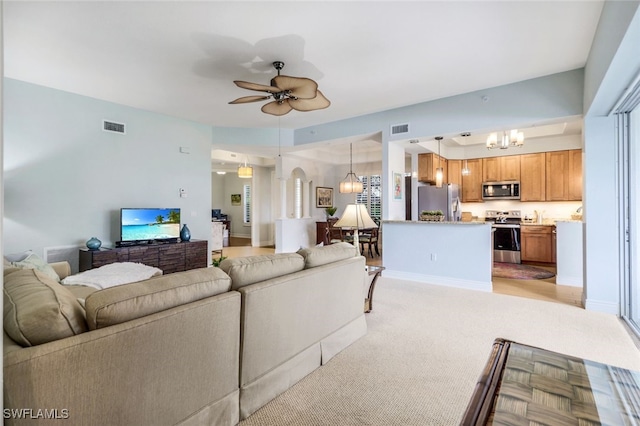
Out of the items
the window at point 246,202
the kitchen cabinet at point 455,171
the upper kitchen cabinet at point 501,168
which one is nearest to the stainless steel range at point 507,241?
the upper kitchen cabinet at point 501,168

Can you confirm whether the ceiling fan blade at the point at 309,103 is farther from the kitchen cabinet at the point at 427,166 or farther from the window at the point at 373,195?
the window at the point at 373,195

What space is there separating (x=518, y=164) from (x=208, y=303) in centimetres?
733

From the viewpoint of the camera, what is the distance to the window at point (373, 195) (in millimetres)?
9344

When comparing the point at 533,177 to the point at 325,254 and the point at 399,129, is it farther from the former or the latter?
the point at 325,254

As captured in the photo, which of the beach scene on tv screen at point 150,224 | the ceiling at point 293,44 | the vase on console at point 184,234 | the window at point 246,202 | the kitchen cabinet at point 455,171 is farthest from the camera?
the window at point 246,202

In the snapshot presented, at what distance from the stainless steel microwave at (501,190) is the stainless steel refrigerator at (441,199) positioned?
875 millimetres

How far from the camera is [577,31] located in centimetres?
288

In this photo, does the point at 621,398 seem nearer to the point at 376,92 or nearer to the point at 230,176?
the point at 376,92

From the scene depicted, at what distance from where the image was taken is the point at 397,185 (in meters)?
5.52

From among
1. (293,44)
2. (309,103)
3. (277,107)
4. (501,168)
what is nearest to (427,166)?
(501,168)

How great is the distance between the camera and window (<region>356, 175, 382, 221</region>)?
9.34m

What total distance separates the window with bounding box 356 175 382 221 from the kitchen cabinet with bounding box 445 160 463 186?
2.37 meters

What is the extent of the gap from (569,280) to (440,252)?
197cm

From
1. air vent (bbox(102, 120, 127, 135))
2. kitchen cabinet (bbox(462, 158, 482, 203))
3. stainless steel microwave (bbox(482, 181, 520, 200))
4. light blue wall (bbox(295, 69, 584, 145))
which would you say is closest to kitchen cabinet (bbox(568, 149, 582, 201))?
stainless steel microwave (bbox(482, 181, 520, 200))
